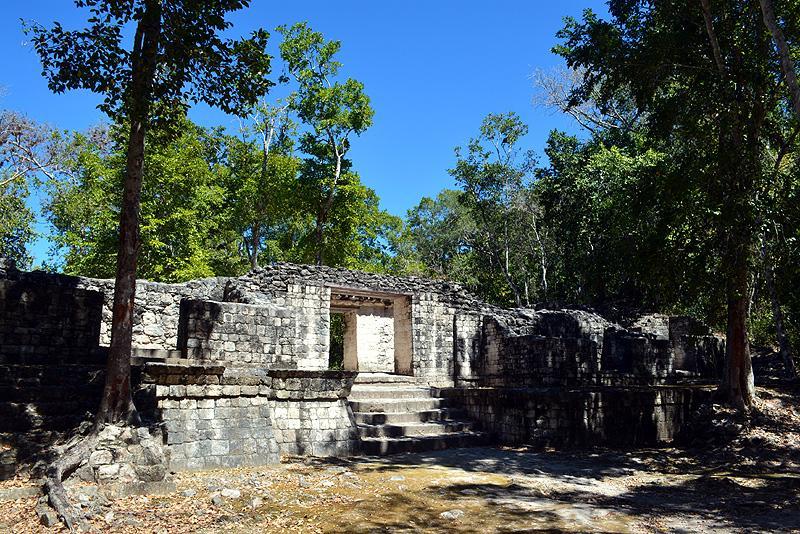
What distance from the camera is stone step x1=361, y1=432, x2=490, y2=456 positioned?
363 inches

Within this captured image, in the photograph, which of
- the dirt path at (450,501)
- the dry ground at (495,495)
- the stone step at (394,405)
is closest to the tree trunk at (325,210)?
the stone step at (394,405)

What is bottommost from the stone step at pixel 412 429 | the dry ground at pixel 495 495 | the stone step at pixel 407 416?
the dry ground at pixel 495 495

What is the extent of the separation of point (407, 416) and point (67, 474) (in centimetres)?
658

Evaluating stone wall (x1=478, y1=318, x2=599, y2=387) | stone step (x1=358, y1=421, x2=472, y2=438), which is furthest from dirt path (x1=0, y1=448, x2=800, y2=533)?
stone wall (x1=478, y1=318, x2=599, y2=387)

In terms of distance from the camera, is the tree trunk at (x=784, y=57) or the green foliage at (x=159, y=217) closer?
the tree trunk at (x=784, y=57)

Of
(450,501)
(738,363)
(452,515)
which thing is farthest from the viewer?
(738,363)

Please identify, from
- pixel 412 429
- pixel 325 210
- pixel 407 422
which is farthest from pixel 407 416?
pixel 325 210

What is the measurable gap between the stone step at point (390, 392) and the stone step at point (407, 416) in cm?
84

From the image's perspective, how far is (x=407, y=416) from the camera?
11047 millimetres

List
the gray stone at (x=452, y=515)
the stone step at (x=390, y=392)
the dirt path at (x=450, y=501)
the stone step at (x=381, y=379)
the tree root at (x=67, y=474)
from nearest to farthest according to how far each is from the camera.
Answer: the tree root at (x=67, y=474) < the dirt path at (x=450, y=501) < the gray stone at (x=452, y=515) < the stone step at (x=390, y=392) < the stone step at (x=381, y=379)

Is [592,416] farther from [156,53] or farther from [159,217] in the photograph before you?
[159,217]

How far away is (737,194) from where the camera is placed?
866 cm

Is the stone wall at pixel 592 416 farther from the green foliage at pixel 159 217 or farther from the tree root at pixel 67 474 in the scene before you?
the green foliage at pixel 159 217

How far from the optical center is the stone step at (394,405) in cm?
1100
